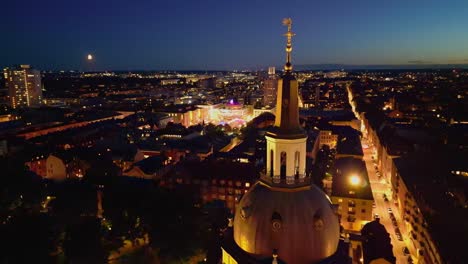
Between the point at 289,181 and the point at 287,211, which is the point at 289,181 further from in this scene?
the point at 287,211

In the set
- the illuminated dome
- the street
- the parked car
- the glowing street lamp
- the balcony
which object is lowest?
the street

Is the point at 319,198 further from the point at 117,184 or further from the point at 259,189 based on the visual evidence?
the point at 117,184

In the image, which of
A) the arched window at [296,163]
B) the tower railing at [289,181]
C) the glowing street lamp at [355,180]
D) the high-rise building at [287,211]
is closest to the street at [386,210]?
the glowing street lamp at [355,180]

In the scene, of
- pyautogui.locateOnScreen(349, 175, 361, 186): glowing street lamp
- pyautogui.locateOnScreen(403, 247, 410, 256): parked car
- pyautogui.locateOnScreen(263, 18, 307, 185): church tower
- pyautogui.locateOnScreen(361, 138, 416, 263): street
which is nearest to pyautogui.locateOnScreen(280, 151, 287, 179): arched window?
pyautogui.locateOnScreen(263, 18, 307, 185): church tower

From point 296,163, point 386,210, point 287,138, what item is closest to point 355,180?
point 386,210

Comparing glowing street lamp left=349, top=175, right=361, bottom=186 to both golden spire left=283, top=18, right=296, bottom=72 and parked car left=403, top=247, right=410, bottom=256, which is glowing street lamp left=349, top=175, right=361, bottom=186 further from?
golden spire left=283, top=18, right=296, bottom=72

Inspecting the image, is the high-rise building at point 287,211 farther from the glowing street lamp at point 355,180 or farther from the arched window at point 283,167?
the glowing street lamp at point 355,180
